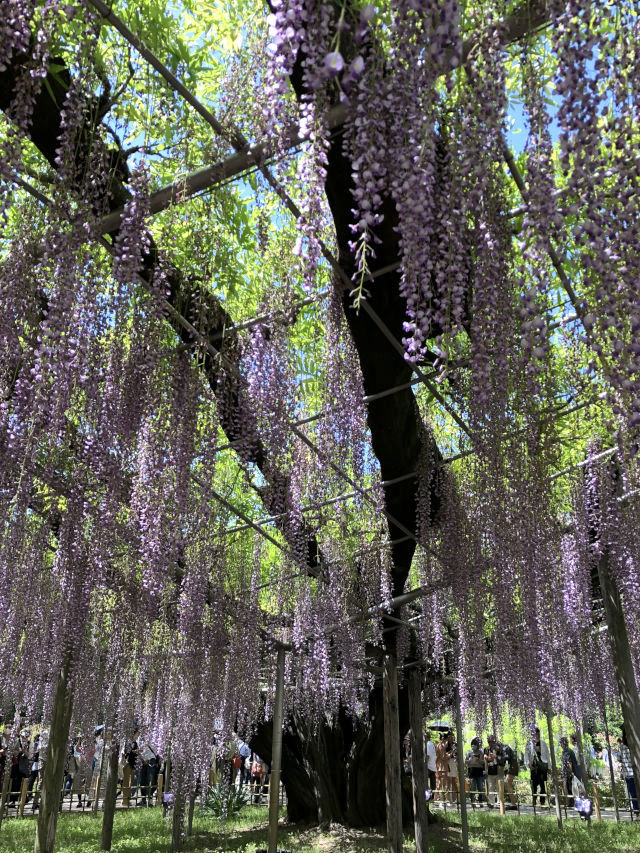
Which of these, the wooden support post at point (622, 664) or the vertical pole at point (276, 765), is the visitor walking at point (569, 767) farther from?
the vertical pole at point (276, 765)

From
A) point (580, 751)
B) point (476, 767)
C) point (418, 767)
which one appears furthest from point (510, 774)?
point (418, 767)

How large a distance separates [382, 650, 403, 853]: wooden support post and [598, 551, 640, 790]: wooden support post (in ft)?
8.13

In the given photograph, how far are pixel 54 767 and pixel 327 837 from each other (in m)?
4.98

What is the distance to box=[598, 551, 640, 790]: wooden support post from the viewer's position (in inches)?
279

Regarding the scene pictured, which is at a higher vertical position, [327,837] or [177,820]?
[177,820]

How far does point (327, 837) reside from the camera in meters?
10.5

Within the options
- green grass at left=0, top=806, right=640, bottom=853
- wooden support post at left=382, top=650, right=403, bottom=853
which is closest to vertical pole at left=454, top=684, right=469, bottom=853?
green grass at left=0, top=806, right=640, bottom=853

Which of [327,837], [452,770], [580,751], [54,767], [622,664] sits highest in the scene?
[622,664]

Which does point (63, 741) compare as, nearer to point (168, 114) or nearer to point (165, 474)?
point (165, 474)

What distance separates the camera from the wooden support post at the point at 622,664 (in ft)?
23.2

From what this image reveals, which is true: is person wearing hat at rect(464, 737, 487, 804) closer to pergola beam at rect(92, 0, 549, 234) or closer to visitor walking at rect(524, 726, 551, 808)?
visitor walking at rect(524, 726, 551, 808)

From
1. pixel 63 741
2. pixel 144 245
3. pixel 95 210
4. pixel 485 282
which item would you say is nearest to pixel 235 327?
pixel 144 245

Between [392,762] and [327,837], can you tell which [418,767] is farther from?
[327,837]

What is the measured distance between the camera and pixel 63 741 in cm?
731
